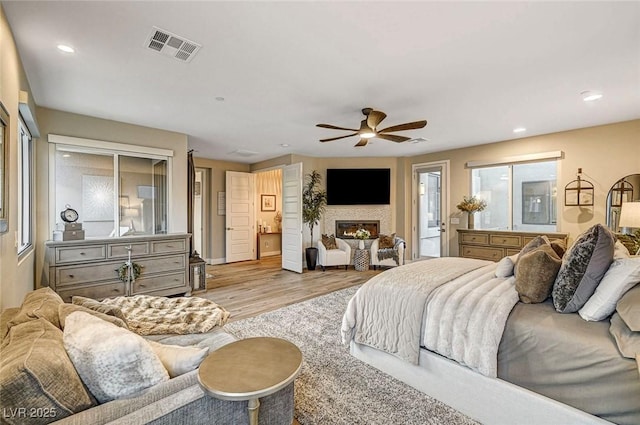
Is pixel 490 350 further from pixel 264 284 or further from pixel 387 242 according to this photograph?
pixel 387 242

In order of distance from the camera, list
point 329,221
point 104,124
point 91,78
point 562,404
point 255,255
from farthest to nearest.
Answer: point 255,255
point 329,221
point 104,124
point 91,78
point 562,404

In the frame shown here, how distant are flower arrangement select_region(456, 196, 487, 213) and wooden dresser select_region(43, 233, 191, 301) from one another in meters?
4.92

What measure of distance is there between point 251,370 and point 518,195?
18.7ft

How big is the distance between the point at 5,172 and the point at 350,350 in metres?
2.83

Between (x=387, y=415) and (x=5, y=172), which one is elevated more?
(x=5, y=172)

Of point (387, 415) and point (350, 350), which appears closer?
point (387, 415)

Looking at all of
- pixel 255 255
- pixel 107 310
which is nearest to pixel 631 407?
pixel 107 310

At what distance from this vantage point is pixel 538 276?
1881mm

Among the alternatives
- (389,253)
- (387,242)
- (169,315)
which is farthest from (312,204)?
(169,315)

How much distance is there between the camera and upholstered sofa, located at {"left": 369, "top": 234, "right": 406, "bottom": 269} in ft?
20.0

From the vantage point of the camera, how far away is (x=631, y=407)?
→ 136 cm

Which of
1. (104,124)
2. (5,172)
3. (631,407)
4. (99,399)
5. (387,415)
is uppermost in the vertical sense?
(104,124)

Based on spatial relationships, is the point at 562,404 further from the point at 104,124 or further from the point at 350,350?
the point at 104,124

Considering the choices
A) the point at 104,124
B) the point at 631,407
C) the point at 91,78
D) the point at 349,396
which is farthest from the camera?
the point at 104,124
